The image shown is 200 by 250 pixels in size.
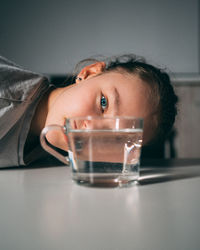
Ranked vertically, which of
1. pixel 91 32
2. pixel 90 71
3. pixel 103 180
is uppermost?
pixel 91 32

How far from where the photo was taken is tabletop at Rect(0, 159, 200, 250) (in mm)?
193

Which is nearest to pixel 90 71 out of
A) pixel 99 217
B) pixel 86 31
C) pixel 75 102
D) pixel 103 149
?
pixel 75 102

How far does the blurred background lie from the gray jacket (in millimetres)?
1676

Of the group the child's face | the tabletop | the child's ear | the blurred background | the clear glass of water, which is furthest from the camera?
the blurred background

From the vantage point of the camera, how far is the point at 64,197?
31cm

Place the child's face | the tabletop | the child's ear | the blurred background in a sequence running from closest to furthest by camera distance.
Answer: the tabletop → the child's face → the child's ear → the blurred background

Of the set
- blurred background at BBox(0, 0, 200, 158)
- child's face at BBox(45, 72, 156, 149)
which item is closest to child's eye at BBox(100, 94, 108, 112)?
child's face at BBox(45, 72, 156, 149)

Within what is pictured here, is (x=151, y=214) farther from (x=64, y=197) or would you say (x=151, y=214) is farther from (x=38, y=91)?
(x=38, y=91)

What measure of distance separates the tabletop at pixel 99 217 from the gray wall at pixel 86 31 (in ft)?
6.62

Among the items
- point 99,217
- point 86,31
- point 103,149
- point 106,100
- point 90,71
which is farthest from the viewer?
point 86,31

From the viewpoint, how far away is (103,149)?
1.15 feet

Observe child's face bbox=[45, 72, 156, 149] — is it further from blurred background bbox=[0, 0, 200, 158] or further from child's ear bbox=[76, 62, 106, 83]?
blurred background bbox=[0, 0, 200, 158]

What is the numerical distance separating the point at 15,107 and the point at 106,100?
0.21 meters

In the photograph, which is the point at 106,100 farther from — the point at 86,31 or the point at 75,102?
the point at 86,31
